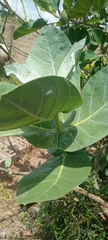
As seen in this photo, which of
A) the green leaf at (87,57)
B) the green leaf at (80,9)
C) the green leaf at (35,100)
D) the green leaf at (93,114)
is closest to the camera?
the green leaf at (35,100)

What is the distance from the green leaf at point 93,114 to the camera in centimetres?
43

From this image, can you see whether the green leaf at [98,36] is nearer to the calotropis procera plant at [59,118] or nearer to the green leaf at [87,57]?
the green leaf at [87,57]

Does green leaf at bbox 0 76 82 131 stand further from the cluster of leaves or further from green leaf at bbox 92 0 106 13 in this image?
green leaf at bbox 92 0 106 13

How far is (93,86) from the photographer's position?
17.7 inches

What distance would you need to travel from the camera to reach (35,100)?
312 mm

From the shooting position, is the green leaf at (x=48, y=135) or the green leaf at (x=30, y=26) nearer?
the green leaf at (x=48, y=135)

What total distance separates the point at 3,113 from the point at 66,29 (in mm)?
494

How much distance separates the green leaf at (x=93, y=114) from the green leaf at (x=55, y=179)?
0.02 meters

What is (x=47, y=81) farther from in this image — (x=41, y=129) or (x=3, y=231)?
(x=3, y=231)

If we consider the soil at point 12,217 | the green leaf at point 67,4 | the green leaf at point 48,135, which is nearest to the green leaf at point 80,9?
the green leaf at point 67,4

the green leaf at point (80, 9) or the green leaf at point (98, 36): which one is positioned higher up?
the green leaf at point (80, 9)

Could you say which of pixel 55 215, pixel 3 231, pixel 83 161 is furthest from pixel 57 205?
pixel 83 161

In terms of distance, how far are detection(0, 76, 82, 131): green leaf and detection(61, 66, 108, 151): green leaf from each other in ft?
0.23

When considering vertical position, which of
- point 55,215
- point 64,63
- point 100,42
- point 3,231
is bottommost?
point 3,231
